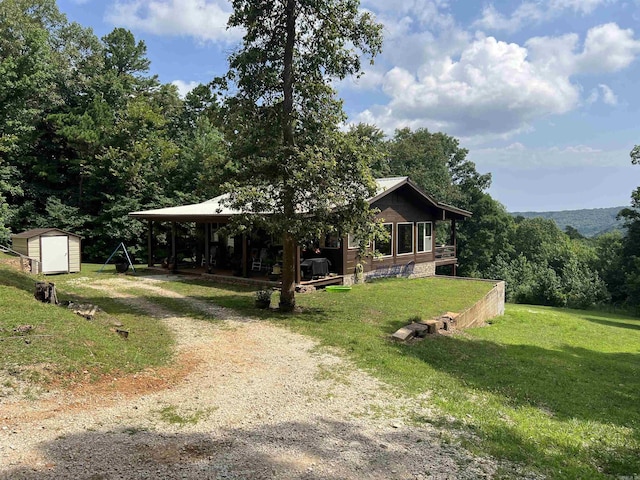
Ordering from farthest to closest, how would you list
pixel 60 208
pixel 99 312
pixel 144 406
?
pixel 60 208 < pixel 99 312 < pixel 144 406

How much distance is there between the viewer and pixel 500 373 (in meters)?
8.02

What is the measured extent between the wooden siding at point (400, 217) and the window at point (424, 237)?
17cm

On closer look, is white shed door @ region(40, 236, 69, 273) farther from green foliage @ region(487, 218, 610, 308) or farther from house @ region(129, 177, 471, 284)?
green foliage @ region(487, 218, 610, 308)

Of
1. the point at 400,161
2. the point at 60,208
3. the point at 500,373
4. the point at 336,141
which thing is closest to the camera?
the point at 500,373

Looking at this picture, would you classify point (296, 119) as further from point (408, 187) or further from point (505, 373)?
point (408, 187)

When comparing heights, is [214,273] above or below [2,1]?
below

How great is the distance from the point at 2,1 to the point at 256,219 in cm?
3008

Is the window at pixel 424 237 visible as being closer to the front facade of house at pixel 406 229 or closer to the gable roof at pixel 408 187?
the front facade of house at pixel 406 229

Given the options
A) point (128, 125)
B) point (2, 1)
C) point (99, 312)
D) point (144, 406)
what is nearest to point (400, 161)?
point (128, 125)

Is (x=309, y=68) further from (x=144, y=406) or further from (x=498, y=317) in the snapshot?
(x=498, y=317)

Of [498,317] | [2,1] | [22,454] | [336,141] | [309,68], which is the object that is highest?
[2,1]

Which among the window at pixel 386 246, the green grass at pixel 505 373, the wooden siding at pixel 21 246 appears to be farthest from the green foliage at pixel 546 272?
the wooden siding at pixel 21 246

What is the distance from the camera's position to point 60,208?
2580 centimetres

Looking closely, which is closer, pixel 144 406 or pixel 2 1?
pixel 144 406
